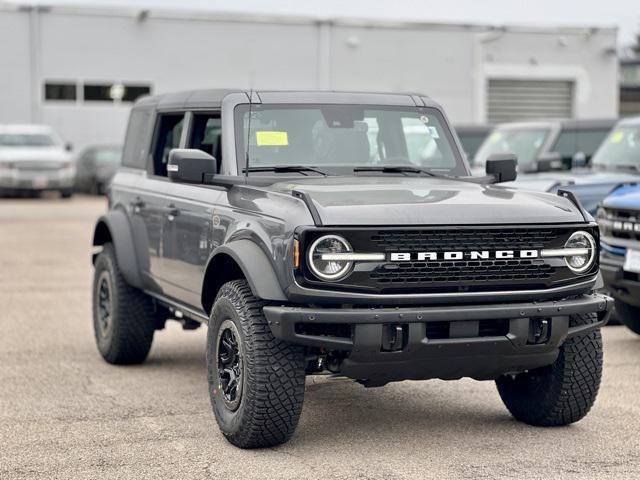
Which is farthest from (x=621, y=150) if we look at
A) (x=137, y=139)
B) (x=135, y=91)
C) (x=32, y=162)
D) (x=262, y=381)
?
(x=135, y=91)

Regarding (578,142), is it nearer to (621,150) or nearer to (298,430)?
(621,150)

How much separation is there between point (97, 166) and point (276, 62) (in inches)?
294

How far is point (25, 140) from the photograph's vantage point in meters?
29.5

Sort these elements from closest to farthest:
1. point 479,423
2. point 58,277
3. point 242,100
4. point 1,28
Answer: point 479,423 → point 242,100 → point 58,277 → point 1,28

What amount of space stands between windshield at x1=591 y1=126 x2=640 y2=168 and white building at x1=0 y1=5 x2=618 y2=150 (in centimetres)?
2453

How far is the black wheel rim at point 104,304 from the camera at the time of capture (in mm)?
8648

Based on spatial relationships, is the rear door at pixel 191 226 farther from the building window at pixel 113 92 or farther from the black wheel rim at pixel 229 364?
the building window at pixel 113 92

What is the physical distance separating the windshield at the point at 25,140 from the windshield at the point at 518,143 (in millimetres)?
16054

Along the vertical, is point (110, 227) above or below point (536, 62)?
below

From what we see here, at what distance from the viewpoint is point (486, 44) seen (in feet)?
128

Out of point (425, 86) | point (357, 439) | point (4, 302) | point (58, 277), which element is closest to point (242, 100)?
point (357, 439)

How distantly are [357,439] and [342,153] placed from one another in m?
1.75

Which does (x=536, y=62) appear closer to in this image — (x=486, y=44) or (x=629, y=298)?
(x=486, y=44)

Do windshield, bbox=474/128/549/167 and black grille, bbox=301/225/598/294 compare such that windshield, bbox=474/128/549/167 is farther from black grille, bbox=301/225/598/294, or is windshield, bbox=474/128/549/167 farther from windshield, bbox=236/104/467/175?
black grille, bbox=301/225/598/294
